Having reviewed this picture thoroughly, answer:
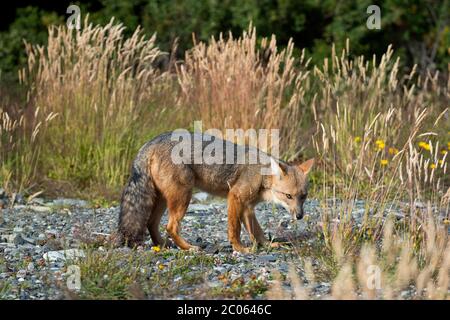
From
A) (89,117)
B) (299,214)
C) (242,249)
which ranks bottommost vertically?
(242,249)

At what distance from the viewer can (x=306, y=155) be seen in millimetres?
10836

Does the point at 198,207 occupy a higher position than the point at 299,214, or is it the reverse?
the point at 299,214

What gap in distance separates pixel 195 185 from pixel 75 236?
131 centimetres

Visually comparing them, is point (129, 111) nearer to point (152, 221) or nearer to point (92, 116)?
point (92, 116)

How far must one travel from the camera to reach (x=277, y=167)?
7.42 metres

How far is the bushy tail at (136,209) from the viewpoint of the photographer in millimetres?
7137

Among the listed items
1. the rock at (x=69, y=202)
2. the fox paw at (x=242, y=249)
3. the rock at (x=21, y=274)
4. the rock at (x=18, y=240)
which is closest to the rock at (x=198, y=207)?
the rock at (x=69, y=202)

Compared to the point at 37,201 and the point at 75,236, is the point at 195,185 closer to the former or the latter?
the point at 75,236

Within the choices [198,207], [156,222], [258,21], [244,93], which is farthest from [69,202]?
[258,21]

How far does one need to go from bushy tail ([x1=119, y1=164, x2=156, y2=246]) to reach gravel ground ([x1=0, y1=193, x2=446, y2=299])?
0.99 feet

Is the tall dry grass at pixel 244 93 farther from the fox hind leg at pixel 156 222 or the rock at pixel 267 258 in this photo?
the rock at pixel 267 258

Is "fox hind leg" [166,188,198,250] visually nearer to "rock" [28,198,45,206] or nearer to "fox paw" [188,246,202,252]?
"fox paw" [188,246,202,252]

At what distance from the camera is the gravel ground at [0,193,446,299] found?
19.8 feet

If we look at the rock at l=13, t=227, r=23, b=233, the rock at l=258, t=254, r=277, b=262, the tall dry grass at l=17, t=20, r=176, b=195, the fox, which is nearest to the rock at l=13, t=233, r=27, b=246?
the rock at l=13, t=227, r=23, b=233
